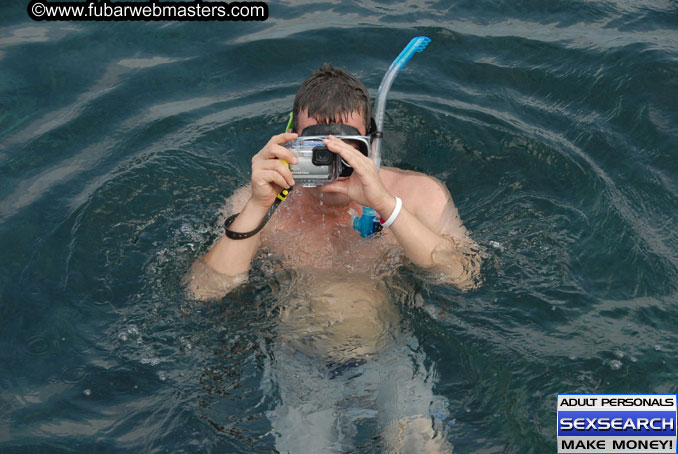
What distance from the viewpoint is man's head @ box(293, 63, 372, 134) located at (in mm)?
3646

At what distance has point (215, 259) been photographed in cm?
373

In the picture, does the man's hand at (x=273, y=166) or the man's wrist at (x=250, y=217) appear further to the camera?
the man's wrist at (x=250, y=217)

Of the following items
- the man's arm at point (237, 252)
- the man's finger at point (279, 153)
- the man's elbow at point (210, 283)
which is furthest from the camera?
the man's elbow at point (210, 283)

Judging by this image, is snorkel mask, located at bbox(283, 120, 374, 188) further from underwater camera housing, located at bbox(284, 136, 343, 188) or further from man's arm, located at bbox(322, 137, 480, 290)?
man's arm, located at bbox(322, 137, 480, 290)

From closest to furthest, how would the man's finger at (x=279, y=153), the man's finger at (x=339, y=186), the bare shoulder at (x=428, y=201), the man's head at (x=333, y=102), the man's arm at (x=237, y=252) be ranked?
the man's finger at (x=279, y=153)
the man's arm at (x=237, y=252)
the man's finger at (x=339, y=186)
the man's head at (x=333, y=102)
the bare shoulder at (x=428, y=201)

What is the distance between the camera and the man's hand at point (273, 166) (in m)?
3.29

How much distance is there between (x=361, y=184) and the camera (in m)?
3.41

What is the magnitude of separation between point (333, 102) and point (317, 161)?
1.57 ft

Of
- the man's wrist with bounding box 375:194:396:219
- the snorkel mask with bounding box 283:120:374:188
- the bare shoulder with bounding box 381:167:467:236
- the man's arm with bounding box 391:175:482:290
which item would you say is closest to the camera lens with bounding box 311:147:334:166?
the snorkel mask with bounding box 283:120:374:188

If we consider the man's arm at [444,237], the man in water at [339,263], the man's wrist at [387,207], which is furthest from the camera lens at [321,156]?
the man's arm at [444,237]

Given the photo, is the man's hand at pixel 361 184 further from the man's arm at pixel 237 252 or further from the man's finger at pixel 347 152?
the man's arm at pixel 237 252

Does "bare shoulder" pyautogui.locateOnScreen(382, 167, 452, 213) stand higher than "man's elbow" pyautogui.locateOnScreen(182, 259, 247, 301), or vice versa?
"bare shoulder" pyautogui.locateOnScreen(382, 167, 452, 213)

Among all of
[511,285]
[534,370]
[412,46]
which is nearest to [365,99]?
[412,46]

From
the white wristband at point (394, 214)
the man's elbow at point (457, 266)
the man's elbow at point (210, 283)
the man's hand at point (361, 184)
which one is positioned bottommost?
the man's elbow at point (210, 283)
